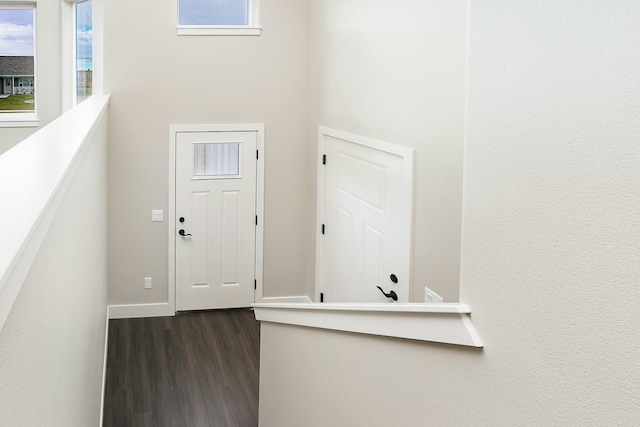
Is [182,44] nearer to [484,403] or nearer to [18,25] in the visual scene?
[18,25]

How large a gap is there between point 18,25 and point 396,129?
5743 mm

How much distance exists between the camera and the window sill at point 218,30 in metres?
7.61

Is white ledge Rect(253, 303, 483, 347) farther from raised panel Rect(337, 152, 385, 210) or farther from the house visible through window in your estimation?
the house visible through window

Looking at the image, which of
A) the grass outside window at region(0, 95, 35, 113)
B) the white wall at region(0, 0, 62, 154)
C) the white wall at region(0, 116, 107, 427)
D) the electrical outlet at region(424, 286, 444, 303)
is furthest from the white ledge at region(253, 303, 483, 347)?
the grass outside window at region(0, 95, 35, 113)

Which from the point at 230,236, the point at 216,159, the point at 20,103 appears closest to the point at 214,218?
the point at 230,236

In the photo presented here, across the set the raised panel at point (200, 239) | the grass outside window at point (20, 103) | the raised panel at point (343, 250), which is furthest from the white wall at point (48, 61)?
the raised panel at point (343, 250)

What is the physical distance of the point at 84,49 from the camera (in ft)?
27.5

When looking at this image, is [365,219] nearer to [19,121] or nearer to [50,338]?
[50,338]

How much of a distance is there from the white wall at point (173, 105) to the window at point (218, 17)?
8 cm

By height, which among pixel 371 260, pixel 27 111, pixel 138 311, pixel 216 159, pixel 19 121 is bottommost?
pixel 138 311

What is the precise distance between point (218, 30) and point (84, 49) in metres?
1.71

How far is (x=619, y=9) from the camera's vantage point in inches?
50.8

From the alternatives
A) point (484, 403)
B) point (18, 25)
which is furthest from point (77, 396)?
point (18, 25)

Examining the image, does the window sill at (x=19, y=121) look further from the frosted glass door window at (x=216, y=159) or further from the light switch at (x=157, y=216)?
the frosted glass door window at (x=216, y=159)
